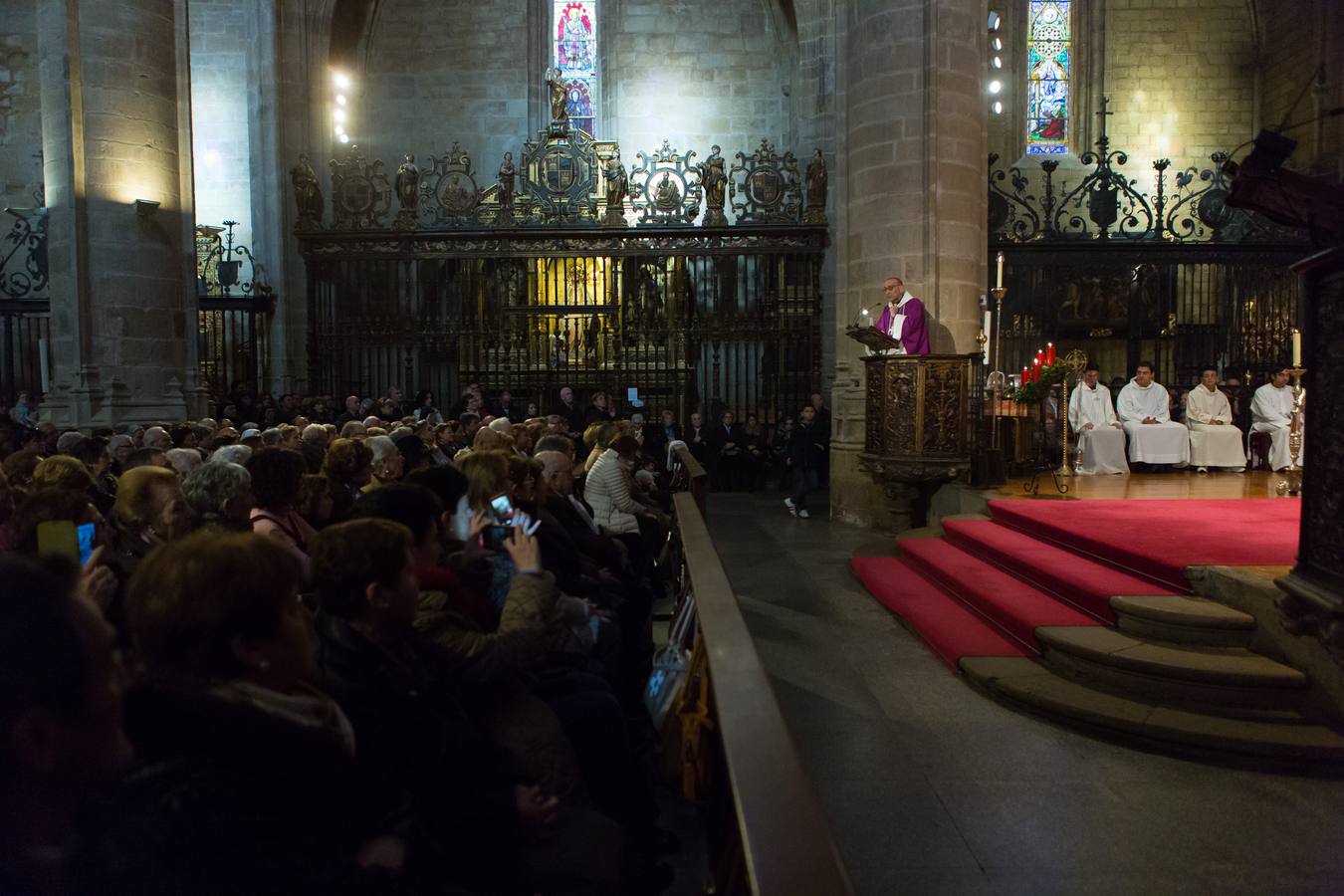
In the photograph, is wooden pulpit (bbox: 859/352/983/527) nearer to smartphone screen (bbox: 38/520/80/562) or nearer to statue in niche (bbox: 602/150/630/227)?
statue in niche (bbox: 602/150/630/227)

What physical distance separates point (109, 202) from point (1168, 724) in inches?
371

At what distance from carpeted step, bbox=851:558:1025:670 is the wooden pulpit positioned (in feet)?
4.89

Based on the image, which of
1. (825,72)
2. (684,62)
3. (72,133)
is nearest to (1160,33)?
(825,72)

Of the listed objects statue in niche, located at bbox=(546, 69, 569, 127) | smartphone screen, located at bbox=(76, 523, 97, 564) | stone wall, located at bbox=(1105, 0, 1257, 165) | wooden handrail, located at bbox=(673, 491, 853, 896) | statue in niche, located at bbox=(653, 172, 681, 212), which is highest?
stone wall, located at bbox=(1105, 0, 1257, 165)

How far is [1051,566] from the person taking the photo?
5727 mm

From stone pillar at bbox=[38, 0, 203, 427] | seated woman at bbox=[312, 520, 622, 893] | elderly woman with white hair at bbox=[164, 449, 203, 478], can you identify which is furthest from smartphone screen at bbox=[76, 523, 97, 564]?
stone pillar at bbox=[38, 0, 203, 427]

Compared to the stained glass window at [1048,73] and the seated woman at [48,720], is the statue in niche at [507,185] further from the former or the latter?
the seated woman at [48,720]

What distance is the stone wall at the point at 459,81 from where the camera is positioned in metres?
17.8

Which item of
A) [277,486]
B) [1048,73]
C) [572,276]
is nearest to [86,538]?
[277,486]

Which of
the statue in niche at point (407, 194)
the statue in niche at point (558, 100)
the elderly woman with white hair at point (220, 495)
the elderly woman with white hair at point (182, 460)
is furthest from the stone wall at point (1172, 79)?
the elderly woman with white hair at point (220, 495)

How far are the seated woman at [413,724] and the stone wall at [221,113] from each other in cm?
1516

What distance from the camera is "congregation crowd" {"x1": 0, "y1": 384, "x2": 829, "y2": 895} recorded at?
3.62 ft

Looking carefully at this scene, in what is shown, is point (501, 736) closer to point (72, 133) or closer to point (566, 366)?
point (72, 133)

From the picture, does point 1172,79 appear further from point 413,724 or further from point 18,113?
point 18,113
